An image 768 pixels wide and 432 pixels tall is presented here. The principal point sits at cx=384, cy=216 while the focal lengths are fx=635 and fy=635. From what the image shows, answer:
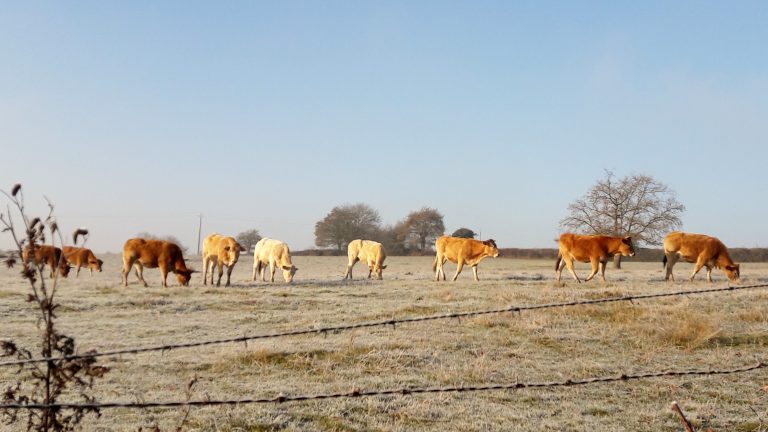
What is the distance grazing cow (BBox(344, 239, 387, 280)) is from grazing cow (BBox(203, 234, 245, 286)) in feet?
19.2

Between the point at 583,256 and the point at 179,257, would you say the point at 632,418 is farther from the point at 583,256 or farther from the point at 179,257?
the point at 179,257

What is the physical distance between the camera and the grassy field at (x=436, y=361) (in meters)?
6.58

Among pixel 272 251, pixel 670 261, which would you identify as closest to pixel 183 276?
pixel 272 251

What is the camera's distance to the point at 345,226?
80875 millimetres

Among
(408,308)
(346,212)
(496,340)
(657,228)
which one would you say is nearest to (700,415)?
(496,340)

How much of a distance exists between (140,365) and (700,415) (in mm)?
7117

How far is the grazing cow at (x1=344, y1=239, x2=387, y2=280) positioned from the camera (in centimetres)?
2938

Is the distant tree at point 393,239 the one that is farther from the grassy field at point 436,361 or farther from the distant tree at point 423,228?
the grassy field at point 436,361

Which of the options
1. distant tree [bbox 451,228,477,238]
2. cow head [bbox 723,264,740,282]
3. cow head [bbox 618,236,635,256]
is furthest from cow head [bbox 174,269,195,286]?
distant tree [bbox 451,228,477,238]

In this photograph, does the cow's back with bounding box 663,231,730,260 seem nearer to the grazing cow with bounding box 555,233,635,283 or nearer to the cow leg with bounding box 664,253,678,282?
the cow leg with bounding box 664,253,678,282

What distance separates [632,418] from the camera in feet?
21.9

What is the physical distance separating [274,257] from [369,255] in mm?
4928

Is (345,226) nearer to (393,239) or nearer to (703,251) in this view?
(393,239)

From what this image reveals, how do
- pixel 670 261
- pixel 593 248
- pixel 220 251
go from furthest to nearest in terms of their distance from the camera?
pixel 220 251, pixel 670 261, pixel 593 248
